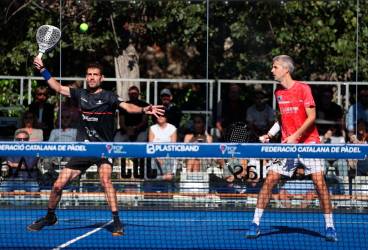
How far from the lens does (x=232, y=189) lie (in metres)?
12.6

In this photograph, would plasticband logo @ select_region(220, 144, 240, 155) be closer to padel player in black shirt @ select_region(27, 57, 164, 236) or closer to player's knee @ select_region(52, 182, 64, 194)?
padel player in black shirt @ select_region(27, 57, 164, 236)

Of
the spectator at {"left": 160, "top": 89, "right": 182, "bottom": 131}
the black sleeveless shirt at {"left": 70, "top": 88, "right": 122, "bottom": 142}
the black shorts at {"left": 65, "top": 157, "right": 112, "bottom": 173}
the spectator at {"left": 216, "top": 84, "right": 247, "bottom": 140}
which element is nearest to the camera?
the black shorts at {"left": 65, "top": 157, "right": 112, "bottom": 173}

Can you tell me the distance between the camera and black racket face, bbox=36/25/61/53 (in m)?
10.6

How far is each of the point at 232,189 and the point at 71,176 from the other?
2.92 metres

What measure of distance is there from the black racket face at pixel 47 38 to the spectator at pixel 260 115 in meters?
5.52

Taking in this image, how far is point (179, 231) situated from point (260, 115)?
529cm

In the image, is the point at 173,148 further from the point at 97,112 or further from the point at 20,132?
the point at 20,132

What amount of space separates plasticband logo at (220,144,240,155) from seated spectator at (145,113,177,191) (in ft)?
19.3

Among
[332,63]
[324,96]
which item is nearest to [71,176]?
[324,96]

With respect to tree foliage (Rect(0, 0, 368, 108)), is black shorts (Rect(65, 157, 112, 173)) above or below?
below

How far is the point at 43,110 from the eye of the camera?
15820mm

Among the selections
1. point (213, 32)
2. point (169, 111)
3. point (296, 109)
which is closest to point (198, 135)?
point (169, 111)

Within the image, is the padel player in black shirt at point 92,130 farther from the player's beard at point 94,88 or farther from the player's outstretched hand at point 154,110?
the player's outstretched hand at point 154,110

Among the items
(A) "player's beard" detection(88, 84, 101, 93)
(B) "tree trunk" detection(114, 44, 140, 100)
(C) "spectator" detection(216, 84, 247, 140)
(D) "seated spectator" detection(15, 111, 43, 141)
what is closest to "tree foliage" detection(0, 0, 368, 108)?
(B) "tree trunk" detection(114, 44, 140, 100)
